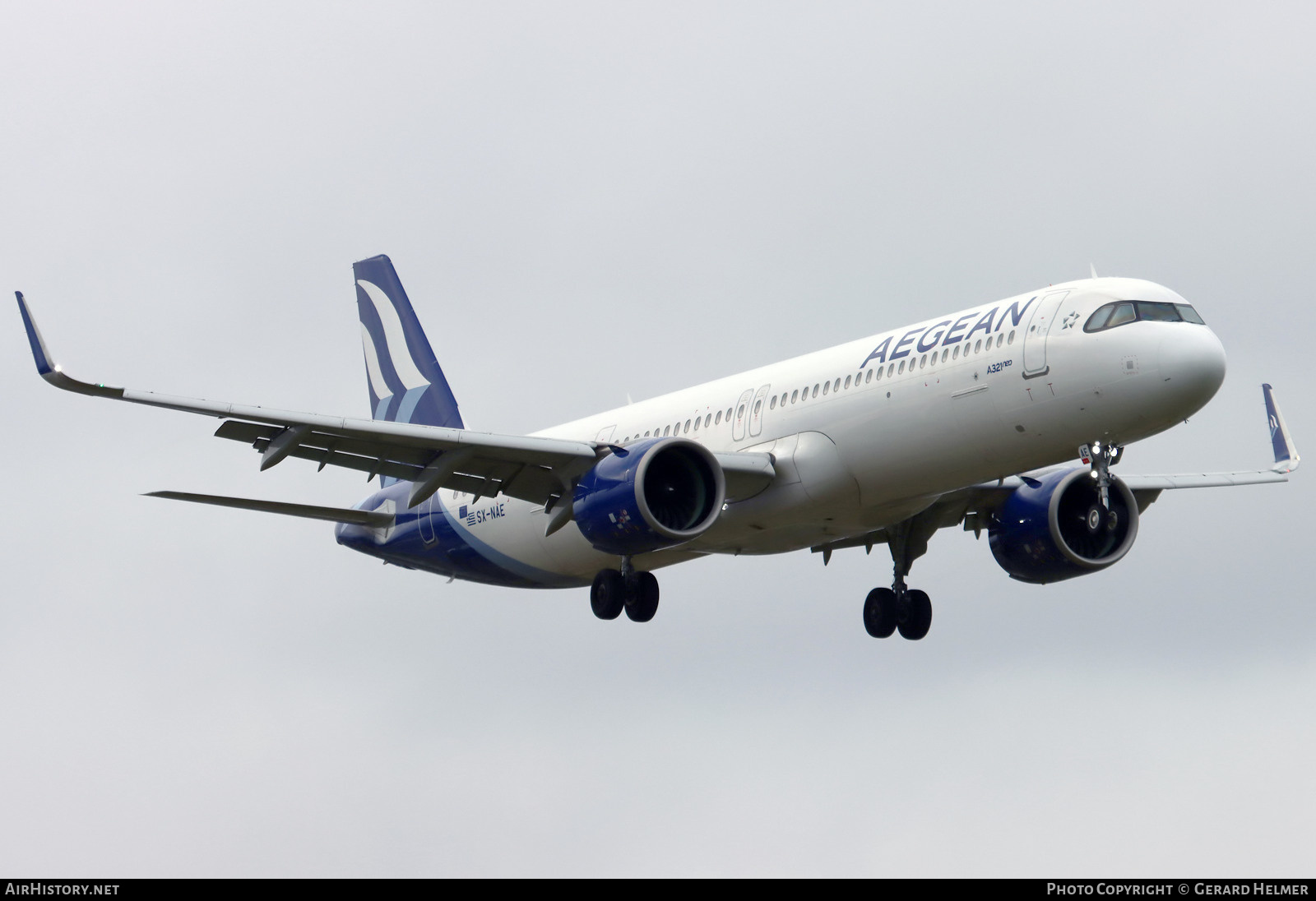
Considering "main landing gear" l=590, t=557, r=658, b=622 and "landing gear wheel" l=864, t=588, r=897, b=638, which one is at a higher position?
"landing gear wheel" l=864, t=588, r=897, b=638

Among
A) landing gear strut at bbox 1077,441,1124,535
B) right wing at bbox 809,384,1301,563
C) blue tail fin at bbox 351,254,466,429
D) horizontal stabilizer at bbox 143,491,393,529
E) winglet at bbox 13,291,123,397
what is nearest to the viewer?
winglet at bbox 13,291,123,397

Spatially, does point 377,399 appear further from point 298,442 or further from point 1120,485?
point 1120,485

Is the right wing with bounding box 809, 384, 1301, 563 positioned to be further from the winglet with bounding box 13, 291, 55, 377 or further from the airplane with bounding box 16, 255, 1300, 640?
the winglet with bounding box 13, 291, 55, 377

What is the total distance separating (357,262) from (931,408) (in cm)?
2145

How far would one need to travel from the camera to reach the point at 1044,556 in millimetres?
39312

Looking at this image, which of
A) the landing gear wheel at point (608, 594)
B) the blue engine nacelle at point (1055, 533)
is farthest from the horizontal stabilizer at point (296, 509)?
the blue engine nacelle at point (1055, 533)

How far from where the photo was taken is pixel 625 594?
38.7 meters

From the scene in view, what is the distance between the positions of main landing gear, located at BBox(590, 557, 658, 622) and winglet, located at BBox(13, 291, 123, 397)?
35.5ft

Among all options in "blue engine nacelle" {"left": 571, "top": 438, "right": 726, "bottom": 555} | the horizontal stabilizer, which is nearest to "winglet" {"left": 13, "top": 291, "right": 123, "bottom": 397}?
the horizontal stabilizer

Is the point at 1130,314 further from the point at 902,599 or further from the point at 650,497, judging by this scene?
the point at 902,599

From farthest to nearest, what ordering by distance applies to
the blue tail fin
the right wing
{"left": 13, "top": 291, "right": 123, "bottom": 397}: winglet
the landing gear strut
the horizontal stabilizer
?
1. the blue tail fin
2. the right wing
3. the horizontal stabilizer
4. the landing gear strut
5. {"left": 13, "top": 291, "right": 123, "bottom": 397}: winglet

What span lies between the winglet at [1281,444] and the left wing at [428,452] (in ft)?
40.3

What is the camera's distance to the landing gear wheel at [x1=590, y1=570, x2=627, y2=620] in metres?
38.7

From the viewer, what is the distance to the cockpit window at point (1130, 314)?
108 ft
